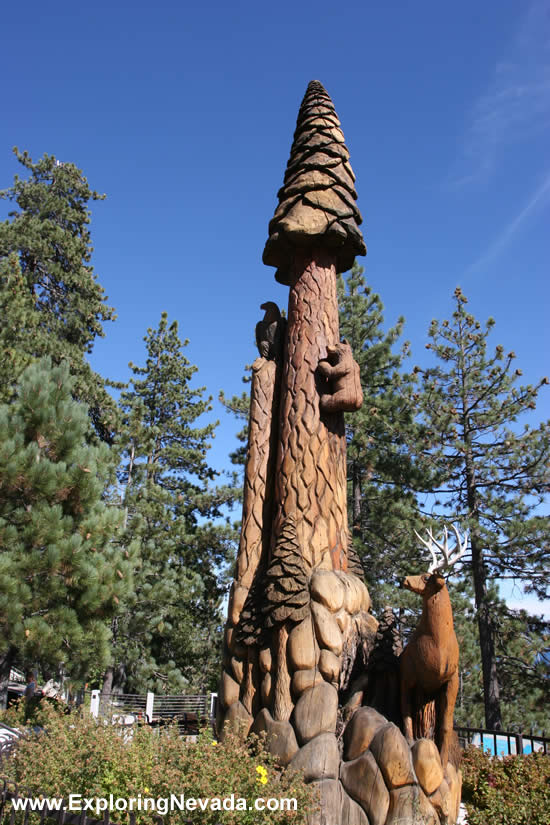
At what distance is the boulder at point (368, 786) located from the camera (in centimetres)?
412

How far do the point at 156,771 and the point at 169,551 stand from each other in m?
12.2

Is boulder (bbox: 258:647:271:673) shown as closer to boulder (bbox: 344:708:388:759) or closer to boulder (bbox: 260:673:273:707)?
boulder (bbox: 260:673:273:707)

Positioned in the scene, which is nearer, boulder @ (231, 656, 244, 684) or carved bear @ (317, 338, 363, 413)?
boulder @ (231, 656, 244, 684)

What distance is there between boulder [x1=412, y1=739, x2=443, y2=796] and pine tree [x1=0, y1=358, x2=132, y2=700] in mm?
5580

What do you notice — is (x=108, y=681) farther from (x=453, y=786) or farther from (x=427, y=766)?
(x=427, y=766)

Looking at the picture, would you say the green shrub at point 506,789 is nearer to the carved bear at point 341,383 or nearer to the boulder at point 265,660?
the boulder at point 265,660

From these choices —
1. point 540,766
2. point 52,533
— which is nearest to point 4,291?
point 52,533

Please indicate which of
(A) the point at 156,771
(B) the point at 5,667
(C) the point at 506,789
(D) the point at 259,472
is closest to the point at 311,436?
(D) the point at 259,472

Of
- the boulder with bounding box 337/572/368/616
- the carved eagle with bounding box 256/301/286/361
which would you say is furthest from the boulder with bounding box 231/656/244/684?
the carved eagle with bounding box 256/301/286/361

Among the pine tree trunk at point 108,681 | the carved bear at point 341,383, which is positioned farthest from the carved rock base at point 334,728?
the pine tree trunk at point 108,681

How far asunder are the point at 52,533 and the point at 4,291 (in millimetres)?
5253

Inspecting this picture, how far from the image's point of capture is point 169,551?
51.3 ft

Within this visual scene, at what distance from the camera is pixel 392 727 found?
172 inches

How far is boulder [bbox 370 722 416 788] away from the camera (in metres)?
4.14
